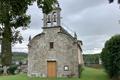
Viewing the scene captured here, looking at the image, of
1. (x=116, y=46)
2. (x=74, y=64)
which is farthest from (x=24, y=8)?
(x=74, y=64)

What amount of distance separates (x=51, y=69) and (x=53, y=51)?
2657mm

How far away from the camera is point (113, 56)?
3225 centimetres

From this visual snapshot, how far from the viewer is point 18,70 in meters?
51.3

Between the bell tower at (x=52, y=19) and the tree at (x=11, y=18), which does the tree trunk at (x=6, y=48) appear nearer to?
the tree at (x=11, y=18)

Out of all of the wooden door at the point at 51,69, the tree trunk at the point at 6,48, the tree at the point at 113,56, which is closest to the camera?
the tree trunk at the point at 6,48

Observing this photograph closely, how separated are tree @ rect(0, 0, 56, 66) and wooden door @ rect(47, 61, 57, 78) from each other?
29.1 m

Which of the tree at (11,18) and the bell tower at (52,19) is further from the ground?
the bell tower at (52,19)

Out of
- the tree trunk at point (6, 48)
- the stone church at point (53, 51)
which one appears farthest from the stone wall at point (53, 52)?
the tree trunk at point (6, 48)

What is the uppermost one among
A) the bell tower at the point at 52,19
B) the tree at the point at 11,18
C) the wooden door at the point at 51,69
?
the bell tower at the point at 52,19

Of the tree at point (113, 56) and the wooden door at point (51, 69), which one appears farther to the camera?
the wooden door at point (51, 69)

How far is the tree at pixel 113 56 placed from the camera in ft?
104

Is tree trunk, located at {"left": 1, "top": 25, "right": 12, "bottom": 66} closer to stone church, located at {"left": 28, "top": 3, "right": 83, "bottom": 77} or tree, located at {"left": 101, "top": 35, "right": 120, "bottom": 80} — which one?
tree, located at {"left": 101, "top": 35, "right": 120, "bottom": 80}

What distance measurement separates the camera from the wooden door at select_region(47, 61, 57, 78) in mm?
41969

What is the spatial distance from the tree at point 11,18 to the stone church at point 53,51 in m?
27.9
